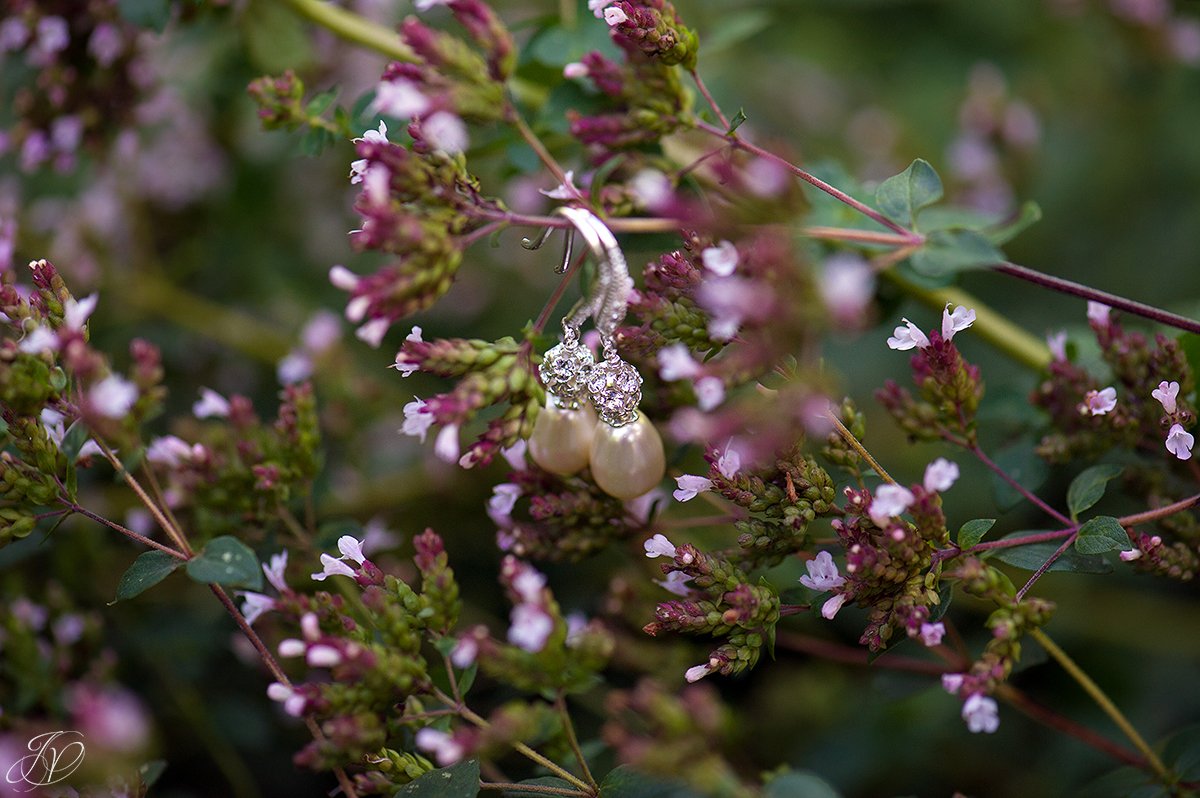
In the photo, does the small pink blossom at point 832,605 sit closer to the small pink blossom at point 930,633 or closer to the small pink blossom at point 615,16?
the small pink blossom at point 930,633

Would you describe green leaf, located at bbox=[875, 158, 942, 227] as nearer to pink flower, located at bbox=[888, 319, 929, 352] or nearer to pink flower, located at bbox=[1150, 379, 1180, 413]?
pink flower, located at bbox=[888, 319, 929, 352]

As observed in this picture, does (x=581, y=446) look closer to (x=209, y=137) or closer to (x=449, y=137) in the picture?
(x=449, y=137)

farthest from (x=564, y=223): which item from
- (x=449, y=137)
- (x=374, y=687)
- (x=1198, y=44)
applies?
(x=1198, y=44)

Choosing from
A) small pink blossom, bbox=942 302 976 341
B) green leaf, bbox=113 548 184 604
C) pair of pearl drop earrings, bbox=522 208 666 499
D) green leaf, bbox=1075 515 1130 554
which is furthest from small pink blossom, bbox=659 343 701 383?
green leaf, bbox=113 548 184 604

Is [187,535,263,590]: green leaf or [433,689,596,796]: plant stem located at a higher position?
[187,535,263,590]: green leaf

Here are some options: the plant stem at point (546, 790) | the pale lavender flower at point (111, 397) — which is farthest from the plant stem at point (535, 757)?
the pale lavender flower at point (111, 397)

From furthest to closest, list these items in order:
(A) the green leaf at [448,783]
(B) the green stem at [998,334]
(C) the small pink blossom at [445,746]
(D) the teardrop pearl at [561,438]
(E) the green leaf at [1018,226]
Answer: (B) the green stem at [998,334] < (E) the green leaf at [1018,226] < (D) the teardrop pearl at [561,438] < (A) the green leaf at [448,783] < (C) the small pink blossom at [445,746]
